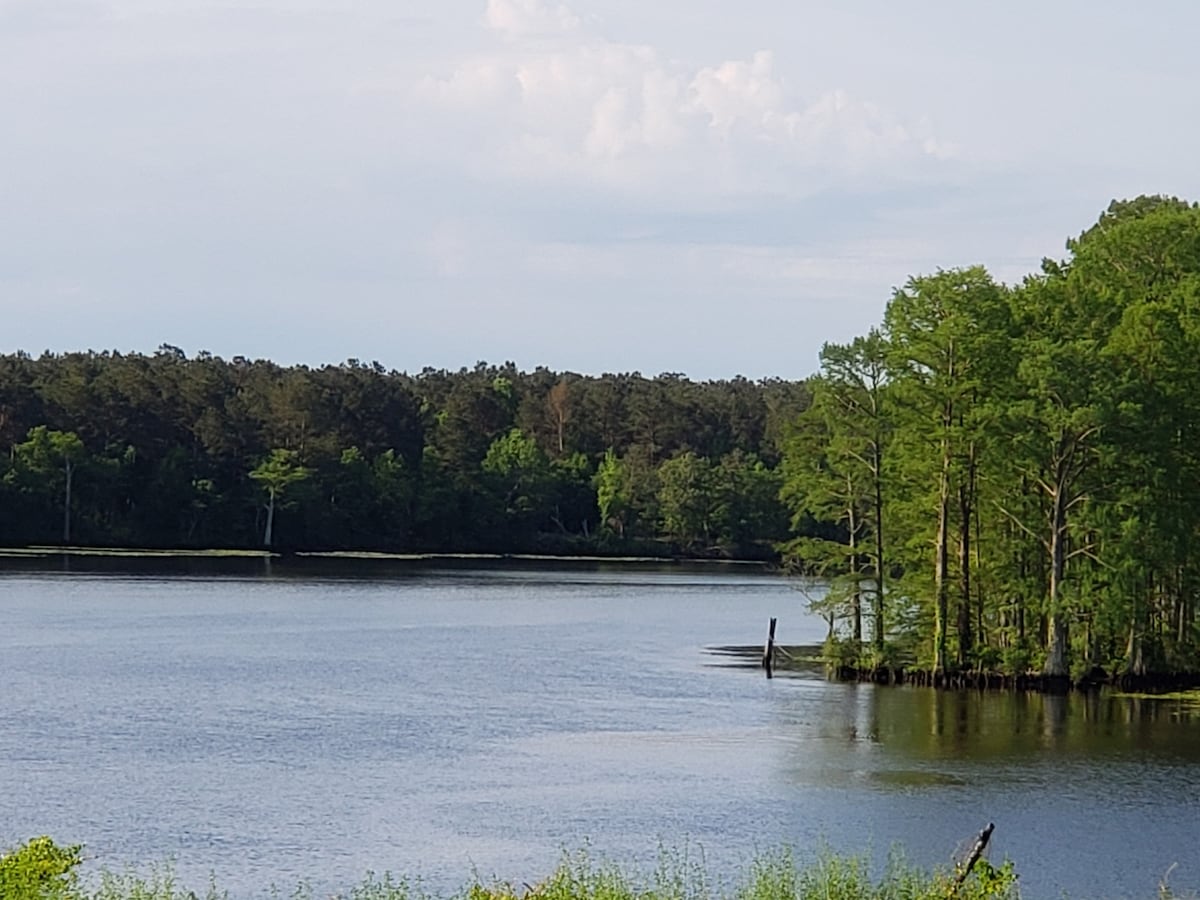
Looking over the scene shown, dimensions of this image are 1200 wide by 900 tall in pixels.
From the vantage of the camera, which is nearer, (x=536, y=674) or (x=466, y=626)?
(x=536, y=674)

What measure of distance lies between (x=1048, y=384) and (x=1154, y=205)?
1024 inches

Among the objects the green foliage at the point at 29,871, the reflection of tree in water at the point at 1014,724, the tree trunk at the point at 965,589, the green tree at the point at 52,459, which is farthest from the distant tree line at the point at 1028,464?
the green tree at the point at 52,459

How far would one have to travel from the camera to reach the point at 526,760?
43406 millimetres

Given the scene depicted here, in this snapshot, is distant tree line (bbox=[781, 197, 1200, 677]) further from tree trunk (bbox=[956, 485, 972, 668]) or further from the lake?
the lake

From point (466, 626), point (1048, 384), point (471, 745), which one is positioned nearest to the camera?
point (471, 745)

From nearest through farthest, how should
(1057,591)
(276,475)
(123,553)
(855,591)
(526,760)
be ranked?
(526,760) < (1057,591) < (855,591) < (123,553) < (276,475)

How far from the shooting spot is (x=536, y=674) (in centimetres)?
6338

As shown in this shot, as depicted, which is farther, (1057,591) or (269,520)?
(269,520)

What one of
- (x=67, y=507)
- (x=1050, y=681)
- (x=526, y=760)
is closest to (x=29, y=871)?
(x=526, y=760)

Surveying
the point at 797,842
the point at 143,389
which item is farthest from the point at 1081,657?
the point at 143,389

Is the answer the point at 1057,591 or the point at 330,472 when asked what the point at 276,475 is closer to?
the point at 330,472

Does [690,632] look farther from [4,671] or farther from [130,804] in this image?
[130,804]

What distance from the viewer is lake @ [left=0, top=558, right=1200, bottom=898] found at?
32.9 m

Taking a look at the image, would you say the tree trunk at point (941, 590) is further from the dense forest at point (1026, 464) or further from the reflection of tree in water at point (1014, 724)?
the reflection of tree in water at point (1014, 724)
